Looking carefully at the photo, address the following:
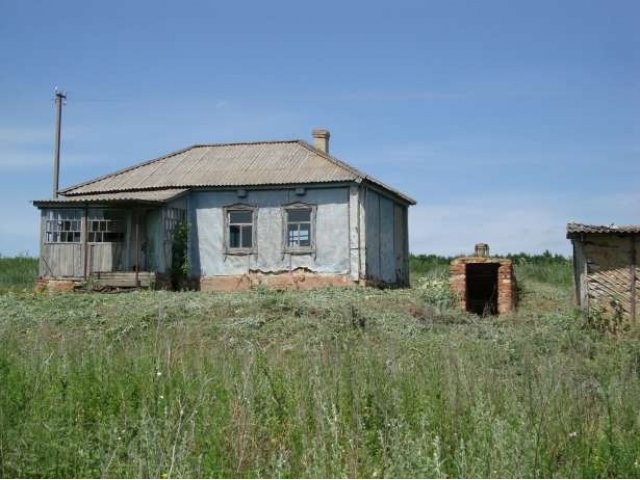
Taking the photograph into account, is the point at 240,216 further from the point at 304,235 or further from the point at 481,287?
the point at 481,287

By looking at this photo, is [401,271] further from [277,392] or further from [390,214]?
[277,392]

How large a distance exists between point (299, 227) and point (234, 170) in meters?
3.22

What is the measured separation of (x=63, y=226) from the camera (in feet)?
80.2

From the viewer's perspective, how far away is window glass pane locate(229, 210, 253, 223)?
24438 mm

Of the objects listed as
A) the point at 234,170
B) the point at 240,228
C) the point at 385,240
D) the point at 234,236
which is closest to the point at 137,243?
the point at 234,236

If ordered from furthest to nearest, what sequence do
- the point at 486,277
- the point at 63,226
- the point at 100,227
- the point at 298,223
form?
1. the point at 63,226
2. the point at 100,227
3. the point at 298,223
4. the point at 486,277

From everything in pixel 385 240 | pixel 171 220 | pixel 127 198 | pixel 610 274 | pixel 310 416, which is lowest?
pixel 310 416

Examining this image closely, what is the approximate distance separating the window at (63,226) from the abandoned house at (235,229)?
3 cm

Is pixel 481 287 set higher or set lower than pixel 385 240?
lower

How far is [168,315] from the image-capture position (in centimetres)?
1528

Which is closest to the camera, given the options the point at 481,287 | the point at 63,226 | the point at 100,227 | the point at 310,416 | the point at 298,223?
the point at 310,416

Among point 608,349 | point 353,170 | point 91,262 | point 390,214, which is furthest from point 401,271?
point 608,349

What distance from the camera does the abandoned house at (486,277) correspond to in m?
19.2

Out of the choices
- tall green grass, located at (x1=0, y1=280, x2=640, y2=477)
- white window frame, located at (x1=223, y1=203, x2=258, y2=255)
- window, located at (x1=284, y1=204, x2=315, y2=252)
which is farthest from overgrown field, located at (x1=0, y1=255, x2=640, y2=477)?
white window frame, located at (x1=223, y1=203, x2=258, y2=255)
